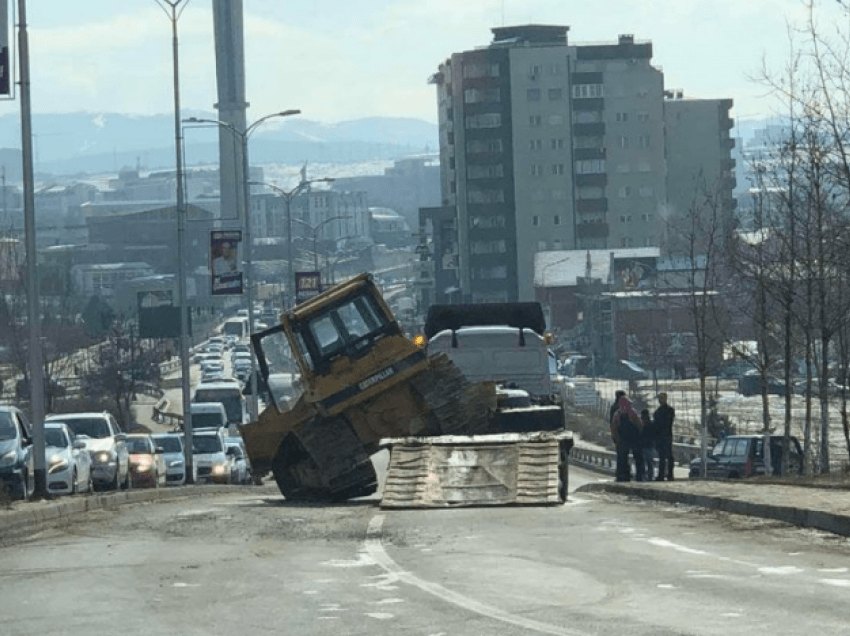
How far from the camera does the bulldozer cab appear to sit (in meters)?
27.8

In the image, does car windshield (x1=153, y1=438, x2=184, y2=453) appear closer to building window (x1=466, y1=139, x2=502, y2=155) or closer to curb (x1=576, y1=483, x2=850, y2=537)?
curb (x1=576, y1=483, x2=850, y2=537)

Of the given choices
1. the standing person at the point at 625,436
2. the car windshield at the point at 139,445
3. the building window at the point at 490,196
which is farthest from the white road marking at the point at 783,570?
the building window at the point at 490,196

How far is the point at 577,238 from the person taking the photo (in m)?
165

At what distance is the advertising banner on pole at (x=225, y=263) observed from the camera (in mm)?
49781

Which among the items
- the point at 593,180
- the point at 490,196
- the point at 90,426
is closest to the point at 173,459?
the point at 90,426

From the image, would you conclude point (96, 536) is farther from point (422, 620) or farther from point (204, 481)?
point (204, 481)

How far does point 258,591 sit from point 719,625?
363cm

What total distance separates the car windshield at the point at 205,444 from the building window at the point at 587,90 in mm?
116662

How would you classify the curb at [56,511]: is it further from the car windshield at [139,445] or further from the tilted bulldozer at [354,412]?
the car windshield at [139,445]

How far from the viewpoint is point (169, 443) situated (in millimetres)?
48094

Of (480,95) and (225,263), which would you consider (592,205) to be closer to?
(480,95)

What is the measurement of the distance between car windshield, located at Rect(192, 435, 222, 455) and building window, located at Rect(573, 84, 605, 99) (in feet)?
383

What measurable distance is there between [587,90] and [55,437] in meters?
135

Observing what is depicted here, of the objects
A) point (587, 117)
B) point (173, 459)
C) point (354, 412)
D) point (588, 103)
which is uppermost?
point (588, 103)
